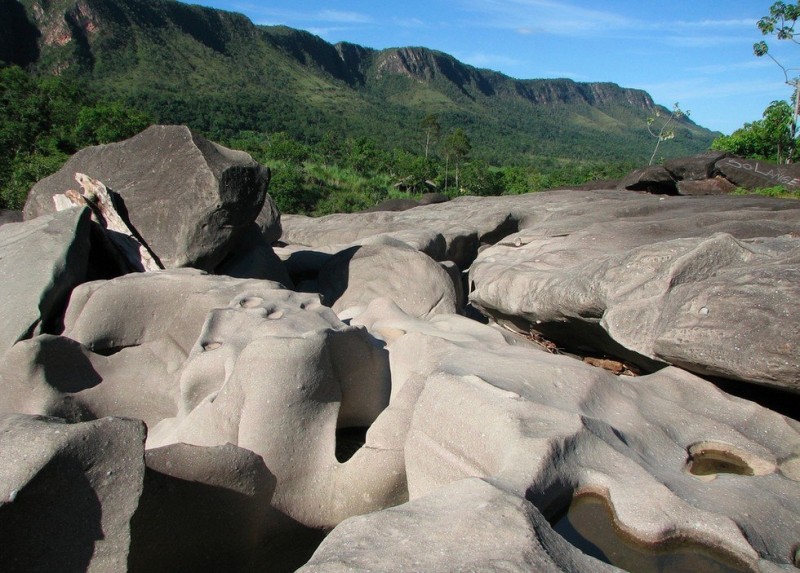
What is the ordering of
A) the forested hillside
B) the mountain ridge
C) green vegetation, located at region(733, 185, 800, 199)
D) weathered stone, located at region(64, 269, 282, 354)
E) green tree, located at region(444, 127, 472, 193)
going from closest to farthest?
weathered stone, located at region(64, 269, 282, 354) → green vegetation, located at region(733, 185, 800, 199) → green tree, located at region(444, 127, 472, 193) → the forested hillside → the mountain ridge

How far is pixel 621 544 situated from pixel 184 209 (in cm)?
389

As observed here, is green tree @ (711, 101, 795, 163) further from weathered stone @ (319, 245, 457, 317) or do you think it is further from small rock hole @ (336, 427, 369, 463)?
small rock hole @ (336, 427, 369, 463)

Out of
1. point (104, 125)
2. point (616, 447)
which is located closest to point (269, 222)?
point (616, 447)

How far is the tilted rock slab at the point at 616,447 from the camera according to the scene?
7.39 ft

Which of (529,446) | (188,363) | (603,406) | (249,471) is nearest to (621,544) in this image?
(529,446)

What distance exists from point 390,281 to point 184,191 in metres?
1.78

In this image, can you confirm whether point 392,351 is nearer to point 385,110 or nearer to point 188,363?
point 188,363

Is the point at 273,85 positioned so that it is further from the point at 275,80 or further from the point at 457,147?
the point at 457,147

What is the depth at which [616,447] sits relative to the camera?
8.46 feet

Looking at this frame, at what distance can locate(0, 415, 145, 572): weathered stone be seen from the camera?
1.88 meters

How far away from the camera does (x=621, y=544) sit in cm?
226

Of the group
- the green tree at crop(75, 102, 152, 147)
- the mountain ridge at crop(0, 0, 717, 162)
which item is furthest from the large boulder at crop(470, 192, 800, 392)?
the mountain ridge at crop(0, 0, 717, 162)

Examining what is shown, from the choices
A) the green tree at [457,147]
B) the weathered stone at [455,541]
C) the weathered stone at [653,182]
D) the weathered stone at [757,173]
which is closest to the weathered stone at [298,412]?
the weathered stone at [455,541]

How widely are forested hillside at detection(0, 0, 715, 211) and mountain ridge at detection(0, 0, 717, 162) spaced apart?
173mm
